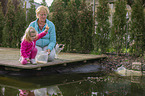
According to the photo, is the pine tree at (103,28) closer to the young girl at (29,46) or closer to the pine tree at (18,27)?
the young girl at (29,46)

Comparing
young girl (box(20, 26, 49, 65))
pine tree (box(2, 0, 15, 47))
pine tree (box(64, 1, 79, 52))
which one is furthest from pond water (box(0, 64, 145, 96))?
pine tree (box(2, 0, 15, 47))

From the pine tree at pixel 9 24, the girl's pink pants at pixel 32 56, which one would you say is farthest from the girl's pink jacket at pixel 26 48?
the pine tree at pixel 9 24

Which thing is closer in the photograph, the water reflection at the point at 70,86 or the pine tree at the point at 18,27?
the water reflection at the point at 70,86

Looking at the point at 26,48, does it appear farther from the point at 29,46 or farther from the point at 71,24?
the point at 71,24

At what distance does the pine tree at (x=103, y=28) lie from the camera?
10.9 meters

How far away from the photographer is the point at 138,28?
10.2 meters

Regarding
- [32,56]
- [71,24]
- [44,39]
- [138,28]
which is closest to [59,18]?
[71,24]

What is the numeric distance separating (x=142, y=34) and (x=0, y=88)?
23.6 feet

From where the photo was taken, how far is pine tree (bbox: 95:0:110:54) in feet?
35.6

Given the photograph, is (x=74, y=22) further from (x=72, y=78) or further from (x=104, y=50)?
(x=72, y=78)

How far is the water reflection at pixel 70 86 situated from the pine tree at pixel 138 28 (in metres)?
3.50

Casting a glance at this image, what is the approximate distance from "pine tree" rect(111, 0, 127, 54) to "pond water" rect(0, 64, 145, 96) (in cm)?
384

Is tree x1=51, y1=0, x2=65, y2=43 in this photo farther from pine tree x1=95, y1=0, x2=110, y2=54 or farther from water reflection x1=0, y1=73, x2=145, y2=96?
water reflection x1=0, y1=73, x2=145, y2=96

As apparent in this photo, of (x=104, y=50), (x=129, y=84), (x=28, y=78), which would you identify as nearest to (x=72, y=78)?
(x=28, y=78)
